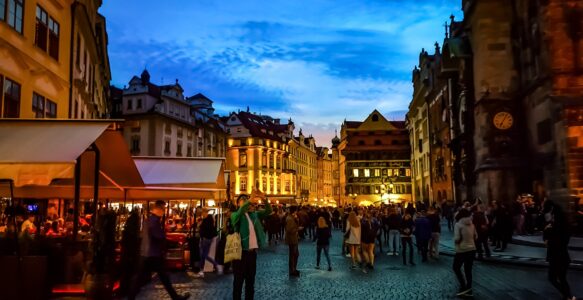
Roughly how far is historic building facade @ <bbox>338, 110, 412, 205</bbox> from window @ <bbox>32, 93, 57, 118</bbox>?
76758 mm

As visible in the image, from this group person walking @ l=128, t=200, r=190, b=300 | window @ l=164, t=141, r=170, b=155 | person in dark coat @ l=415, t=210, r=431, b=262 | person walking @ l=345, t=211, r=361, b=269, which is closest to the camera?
person walking @ l=128, t=200, r=190, b=300

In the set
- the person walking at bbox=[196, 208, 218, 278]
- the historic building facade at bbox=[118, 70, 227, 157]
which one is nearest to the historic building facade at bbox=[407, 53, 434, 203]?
the historic building facade at bbox=[118, 70, 227, 157]

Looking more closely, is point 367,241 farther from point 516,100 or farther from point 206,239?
point 516,100

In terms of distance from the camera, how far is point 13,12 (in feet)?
58.3

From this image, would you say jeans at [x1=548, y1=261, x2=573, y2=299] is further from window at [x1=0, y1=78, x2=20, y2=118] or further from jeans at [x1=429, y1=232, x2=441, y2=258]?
window at [x1=0, y1=78, x2=20, y2=118]

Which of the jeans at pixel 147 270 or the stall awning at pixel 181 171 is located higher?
the stall awning at pixel 181 171

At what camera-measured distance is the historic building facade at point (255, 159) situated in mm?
101062

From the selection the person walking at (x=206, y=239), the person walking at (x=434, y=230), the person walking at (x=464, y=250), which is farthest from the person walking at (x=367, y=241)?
the person walking at (x=464, y=250)

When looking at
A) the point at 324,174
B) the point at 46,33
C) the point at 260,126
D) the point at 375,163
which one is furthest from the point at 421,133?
the point at 324,174

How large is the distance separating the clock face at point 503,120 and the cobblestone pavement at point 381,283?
18.4 meters

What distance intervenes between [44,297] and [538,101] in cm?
2831

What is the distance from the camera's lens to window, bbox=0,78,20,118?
17273mm

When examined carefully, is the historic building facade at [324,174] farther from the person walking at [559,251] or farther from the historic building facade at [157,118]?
the person walking at [559,251]

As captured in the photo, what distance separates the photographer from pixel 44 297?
32.9 feet
